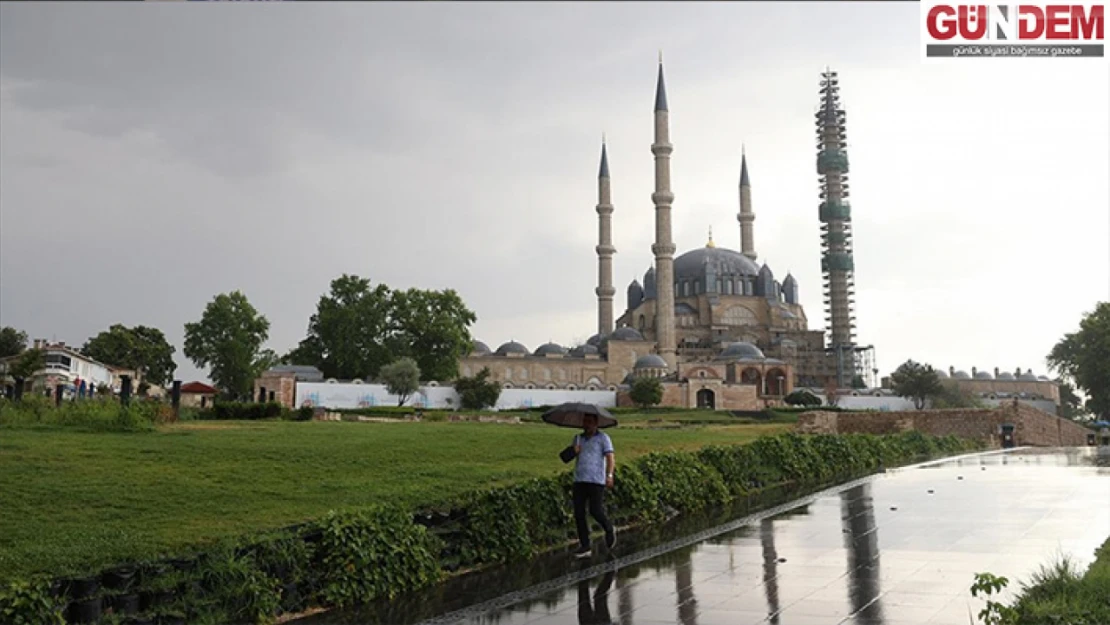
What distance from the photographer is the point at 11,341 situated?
52.1 meters

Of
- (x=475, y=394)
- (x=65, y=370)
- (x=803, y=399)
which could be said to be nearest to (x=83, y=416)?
(x=65, y=370)

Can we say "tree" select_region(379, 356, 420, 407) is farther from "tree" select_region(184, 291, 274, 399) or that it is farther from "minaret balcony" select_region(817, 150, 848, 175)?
"minaret balcony" select_region(817, 150, 848, 175)

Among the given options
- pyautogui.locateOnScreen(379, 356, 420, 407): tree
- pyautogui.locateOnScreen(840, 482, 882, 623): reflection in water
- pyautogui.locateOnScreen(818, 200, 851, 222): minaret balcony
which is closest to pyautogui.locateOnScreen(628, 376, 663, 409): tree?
pyautogui.locateOnScreen(379, 356, 420, 407): tree

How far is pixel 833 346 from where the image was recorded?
69875mm

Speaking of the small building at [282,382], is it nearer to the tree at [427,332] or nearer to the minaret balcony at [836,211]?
the tree at [427,332]

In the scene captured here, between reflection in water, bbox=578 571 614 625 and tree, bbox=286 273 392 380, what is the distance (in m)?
42.8

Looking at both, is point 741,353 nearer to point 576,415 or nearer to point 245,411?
point 245,411

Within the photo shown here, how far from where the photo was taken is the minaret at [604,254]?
222 feet

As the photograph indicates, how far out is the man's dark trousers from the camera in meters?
7.81

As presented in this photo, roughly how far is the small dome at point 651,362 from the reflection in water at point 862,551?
4544 centimetres

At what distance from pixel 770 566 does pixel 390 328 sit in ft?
143

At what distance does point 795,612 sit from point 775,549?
7.82 feet

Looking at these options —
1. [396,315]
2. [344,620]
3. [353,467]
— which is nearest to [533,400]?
[396,315]

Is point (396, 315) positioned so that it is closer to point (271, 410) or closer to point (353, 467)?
point (271, 410)
